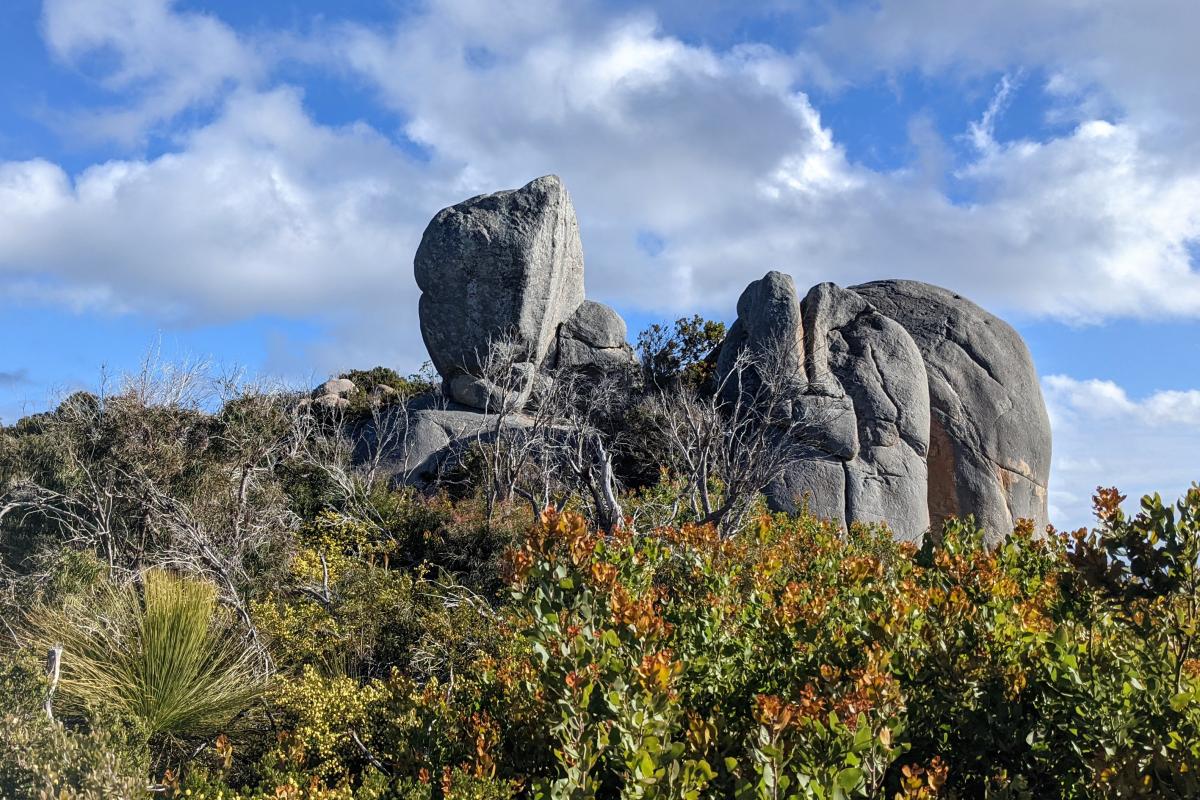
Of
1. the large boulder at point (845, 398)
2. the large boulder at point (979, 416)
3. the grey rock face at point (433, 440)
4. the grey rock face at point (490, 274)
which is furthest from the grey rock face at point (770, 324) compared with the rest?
the grey rock face at point (490, 274)

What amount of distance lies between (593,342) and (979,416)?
840 cm

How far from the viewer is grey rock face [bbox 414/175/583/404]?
20938 millimetres

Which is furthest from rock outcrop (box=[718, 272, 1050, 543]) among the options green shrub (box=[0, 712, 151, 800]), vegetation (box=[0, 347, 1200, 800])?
green shrub (box=[0, 712, 151, 800])

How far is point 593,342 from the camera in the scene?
2262 cm

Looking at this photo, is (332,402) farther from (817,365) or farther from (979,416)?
(979,416)

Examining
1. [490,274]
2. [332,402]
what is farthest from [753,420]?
[332,402]

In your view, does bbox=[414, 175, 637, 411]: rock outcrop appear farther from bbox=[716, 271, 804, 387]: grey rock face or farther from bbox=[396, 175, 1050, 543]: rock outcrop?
bbox=[716, 271, 804, 387]: grey rock face

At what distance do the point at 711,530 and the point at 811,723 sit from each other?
249 centimetres

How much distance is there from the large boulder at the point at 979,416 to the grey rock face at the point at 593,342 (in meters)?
5.65

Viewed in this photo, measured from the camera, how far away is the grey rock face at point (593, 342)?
72.0ft

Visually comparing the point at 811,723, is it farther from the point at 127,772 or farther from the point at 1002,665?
the point at 127,772

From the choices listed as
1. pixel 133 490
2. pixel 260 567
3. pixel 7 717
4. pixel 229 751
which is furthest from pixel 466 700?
pixel 133 490

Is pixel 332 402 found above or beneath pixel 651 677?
above

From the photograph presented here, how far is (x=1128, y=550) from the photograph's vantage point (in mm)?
4105
